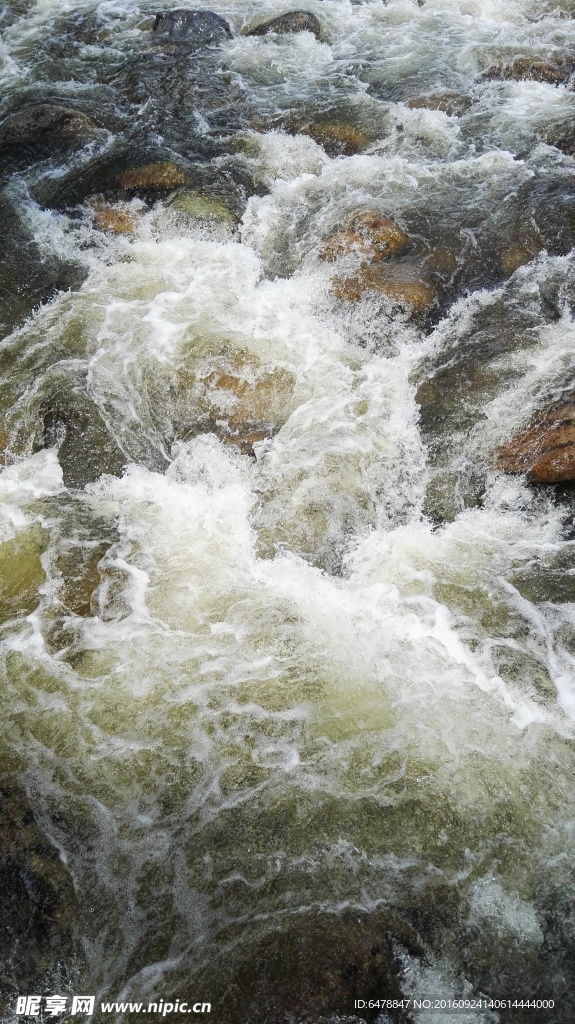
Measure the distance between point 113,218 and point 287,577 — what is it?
6.14 meters

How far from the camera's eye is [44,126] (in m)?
10.4

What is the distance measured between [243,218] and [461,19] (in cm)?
873

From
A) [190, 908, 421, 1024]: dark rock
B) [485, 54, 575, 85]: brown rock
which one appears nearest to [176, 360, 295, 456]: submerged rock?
[190, 908, 421, 1024]: dark rock

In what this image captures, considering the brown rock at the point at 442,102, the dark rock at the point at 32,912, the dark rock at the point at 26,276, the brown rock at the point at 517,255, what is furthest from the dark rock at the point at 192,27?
the dark rock at the point at 32,912

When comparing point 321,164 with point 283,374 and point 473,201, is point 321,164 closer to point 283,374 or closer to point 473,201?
point 473,201

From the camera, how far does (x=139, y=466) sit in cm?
627

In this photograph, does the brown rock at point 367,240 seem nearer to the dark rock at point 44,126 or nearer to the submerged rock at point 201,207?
the submerged rock at point 201,207

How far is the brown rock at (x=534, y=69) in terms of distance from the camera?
10.9 metres

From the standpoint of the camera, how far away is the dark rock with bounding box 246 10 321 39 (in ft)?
43.4

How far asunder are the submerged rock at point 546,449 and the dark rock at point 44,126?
8.90 metres

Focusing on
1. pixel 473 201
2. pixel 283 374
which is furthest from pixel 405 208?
pixel 283 374

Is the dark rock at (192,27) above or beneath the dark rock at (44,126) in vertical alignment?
above

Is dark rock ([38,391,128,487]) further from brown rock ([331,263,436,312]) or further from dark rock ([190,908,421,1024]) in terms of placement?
dark rock ([190,908,421,1024])

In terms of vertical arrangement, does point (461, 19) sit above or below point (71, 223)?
above
